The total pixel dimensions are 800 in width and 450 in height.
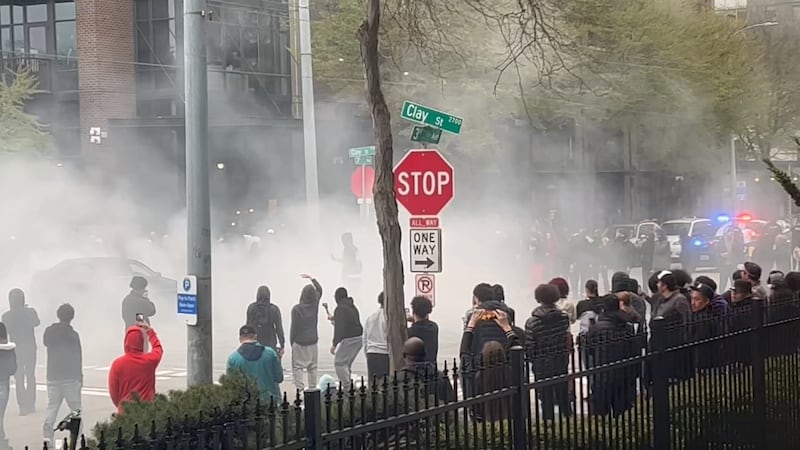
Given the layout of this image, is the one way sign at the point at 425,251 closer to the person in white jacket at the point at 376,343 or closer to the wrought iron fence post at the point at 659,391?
the person in white jacket at the point at 376,343

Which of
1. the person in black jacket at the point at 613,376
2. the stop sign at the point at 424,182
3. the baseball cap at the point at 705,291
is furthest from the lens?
the stop sign at the point at 424,182

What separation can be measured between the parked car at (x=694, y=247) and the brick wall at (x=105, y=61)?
1527 cm

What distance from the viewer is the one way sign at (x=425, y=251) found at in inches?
390

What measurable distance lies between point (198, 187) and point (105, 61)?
24.5 metres

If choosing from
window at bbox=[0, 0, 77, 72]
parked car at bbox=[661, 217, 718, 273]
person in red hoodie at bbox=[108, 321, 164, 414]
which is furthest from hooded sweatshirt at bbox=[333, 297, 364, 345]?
window at bbox=[0, 0, 77, 72]

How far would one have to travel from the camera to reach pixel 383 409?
418cm

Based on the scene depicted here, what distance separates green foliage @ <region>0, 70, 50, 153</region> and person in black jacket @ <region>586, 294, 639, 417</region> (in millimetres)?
21441

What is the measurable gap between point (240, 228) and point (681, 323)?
24.6m

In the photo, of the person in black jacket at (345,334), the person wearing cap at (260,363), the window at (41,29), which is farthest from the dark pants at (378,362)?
the window at (41,29)

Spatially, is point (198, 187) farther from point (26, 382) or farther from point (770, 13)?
point (770, 13)

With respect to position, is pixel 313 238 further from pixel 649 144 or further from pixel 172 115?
pixel 649 144

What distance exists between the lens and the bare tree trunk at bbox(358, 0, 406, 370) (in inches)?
324

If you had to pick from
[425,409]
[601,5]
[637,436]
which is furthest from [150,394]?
[601,5]

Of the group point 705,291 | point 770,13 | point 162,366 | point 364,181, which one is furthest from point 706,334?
point 770,13
